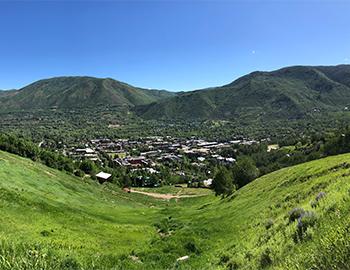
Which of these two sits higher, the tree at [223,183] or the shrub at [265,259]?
the shrub at [265,259]

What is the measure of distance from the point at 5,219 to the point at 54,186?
87.8 ft

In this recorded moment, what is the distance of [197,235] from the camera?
28.9m

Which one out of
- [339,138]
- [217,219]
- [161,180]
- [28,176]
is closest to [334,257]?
[217,219]

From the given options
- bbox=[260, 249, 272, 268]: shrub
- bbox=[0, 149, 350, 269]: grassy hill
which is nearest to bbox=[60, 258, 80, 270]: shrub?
bbox=[0, 149, 350, 269]: grassy hill

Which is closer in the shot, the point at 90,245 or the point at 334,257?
the point at 334,257

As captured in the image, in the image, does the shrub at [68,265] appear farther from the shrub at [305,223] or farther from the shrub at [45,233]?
the shrub at [45,233]

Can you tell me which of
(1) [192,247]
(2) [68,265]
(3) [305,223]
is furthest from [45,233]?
(3) [305,223]

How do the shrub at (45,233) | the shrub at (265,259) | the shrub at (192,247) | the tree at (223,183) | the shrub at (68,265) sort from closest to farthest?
1. the shrub at (68,265)
2. the shrub at (265,259)
3. the shrub at (45,233)
4. the shrub at (192,247)
5. the tree at (223,183)

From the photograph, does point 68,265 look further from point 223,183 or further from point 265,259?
point 223,183

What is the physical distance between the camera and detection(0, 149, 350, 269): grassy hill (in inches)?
326

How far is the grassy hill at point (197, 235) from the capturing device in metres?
8.29

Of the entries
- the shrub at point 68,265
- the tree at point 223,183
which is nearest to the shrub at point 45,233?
the shrub at point 68,265

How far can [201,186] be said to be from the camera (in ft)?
452

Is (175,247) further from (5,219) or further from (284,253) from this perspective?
(284,253)
